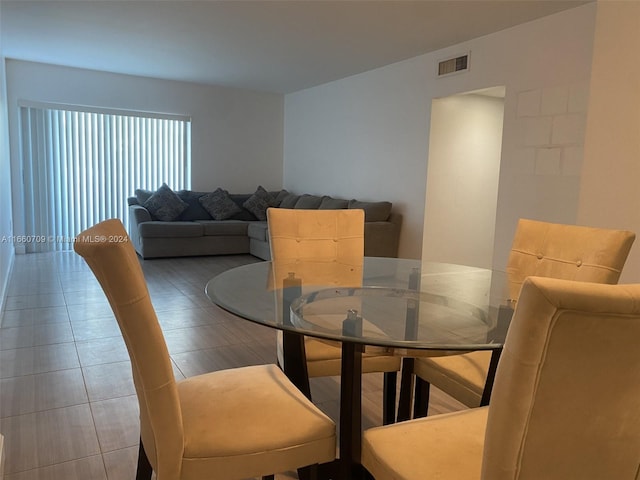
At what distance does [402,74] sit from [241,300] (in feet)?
14.6

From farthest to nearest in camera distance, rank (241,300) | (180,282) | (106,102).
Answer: (106,102) < (180,282) < (241,300)

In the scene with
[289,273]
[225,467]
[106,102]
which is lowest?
[225,467]

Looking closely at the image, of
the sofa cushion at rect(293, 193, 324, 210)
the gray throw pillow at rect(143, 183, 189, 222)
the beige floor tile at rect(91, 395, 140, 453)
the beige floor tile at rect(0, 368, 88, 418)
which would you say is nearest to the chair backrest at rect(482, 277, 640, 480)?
the beige floor tile at rect(91, 395, 140, 453)

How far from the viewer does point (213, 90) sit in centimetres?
753

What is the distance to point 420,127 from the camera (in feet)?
17.1

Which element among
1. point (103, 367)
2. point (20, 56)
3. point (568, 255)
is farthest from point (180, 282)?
→ point (568, 255)

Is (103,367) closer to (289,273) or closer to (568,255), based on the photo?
(289,273)

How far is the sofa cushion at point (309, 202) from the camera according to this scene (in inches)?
256

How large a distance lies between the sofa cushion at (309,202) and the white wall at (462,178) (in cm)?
174

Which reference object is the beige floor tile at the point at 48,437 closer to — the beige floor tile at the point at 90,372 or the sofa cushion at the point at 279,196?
the beige floor tile at the point at 90,372

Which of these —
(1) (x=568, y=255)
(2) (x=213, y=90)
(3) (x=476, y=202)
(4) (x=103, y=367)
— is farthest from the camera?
(2) (x=213, y=90)

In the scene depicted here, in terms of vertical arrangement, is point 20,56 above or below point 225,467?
above

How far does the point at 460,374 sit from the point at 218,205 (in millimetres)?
5807

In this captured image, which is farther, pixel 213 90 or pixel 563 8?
pixel 213 90
